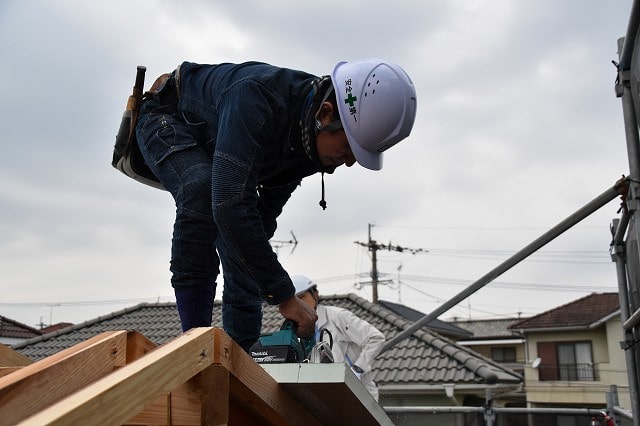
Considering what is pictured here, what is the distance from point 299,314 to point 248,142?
2.14 ft

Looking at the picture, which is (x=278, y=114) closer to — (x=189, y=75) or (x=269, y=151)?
(x=269, y=151)

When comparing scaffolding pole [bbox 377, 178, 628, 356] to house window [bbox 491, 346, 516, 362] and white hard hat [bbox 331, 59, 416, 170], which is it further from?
house window [bbox 491, 346, 516, 362]

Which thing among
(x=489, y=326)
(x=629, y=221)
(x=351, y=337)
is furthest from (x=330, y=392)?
(x=489, y=326)

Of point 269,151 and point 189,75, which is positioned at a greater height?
point 189,75

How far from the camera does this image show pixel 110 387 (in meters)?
0.99

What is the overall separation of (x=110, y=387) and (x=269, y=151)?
4.45ft

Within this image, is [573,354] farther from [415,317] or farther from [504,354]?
[504,354]

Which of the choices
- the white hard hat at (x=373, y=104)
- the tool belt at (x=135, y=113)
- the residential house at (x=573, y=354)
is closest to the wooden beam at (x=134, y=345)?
the white hard hat at (x=373, y=104)

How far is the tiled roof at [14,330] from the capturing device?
20333mm

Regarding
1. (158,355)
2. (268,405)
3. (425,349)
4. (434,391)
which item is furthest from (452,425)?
(158,355)

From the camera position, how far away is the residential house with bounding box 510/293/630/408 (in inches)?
1044

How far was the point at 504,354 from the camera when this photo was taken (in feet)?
118

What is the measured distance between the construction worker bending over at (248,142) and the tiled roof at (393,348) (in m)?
8.03

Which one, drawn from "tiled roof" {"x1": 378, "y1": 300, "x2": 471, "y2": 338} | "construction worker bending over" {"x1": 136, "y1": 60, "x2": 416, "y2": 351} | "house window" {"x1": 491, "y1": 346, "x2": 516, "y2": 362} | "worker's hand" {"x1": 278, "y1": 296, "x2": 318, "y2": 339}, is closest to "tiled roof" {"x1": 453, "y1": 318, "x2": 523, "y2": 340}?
"house window" {"x1": 491, "y1": 346, "x2": 516, "y2": 362}
